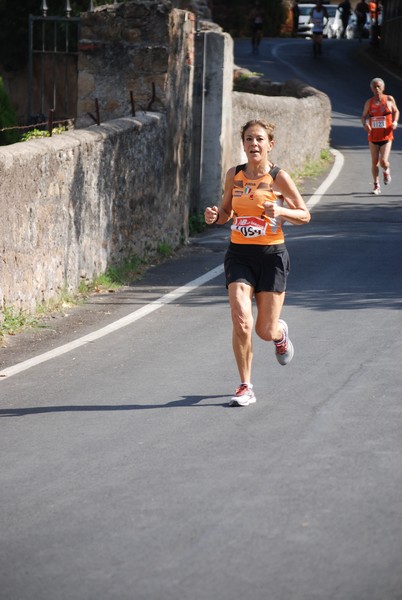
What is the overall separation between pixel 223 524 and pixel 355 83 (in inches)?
1589

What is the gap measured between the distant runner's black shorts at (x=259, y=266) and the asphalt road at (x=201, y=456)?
0.71m

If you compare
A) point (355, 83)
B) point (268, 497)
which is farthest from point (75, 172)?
point (355, 83)

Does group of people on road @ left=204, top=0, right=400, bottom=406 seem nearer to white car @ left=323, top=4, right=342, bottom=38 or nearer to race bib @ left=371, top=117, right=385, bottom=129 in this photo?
race bib @ left=371, top=117, right=385, bottom=129

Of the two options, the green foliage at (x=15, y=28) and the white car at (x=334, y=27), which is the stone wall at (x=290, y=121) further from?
the white car at (x=334, y=27)

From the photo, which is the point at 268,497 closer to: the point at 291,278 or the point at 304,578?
the point at 304,578

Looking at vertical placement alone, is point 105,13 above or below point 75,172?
above

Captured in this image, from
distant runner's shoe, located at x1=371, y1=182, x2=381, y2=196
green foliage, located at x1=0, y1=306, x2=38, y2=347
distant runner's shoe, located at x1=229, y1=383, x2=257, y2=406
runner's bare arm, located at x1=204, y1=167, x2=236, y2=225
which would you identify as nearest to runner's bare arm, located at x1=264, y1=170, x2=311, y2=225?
runner's bare arm, located at x1=204, y1=167, x2=236, y2=225

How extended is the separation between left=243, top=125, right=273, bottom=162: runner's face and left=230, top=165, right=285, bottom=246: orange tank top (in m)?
0.17

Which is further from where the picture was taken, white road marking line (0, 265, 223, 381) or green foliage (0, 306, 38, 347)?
green foliage (0, 306, 38, 347)

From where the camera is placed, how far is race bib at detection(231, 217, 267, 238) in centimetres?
789

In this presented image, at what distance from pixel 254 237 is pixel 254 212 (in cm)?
16

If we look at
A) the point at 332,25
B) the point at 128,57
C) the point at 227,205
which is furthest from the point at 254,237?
the point at 332,25

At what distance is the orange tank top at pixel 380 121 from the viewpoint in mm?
20953

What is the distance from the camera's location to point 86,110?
48.3 ft
